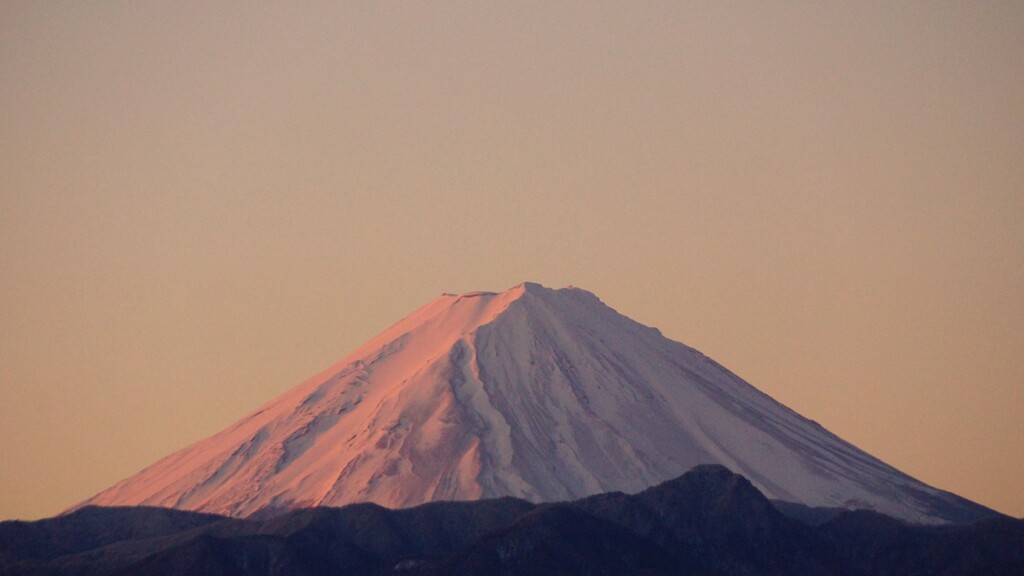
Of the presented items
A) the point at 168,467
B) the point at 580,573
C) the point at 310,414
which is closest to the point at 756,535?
the point at 580,573

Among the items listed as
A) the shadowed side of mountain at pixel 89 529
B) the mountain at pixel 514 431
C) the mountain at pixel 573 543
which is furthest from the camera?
the mountain at pixel 514 431

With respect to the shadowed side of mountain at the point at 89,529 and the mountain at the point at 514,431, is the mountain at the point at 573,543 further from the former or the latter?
the mountain at the point at 514,431

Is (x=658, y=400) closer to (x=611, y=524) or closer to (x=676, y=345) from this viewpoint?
(x=676, y=345)

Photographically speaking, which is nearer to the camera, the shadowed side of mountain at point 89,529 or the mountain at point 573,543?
the mountain at point 573,543

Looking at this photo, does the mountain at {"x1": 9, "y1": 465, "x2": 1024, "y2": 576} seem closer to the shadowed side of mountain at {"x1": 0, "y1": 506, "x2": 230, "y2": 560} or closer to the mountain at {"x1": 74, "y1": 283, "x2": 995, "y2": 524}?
the shadowed side of mountain at {"x1": 0, "y1": 506, "x2": 230, "y2": 560}

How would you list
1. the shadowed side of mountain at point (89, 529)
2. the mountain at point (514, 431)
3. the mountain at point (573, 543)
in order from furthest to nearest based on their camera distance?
the mountain at point (514, 431), the shadowed side of mountain at point (89, 529), the mountain at point (573, 543)

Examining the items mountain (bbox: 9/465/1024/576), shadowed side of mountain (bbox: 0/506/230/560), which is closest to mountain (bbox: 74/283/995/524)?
shadowed side of mountain (bbox: 0/506/230/560)

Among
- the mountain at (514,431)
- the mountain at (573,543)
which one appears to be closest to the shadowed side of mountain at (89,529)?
the mountain at (573,543)

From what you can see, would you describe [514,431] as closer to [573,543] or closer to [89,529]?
[573,543]
